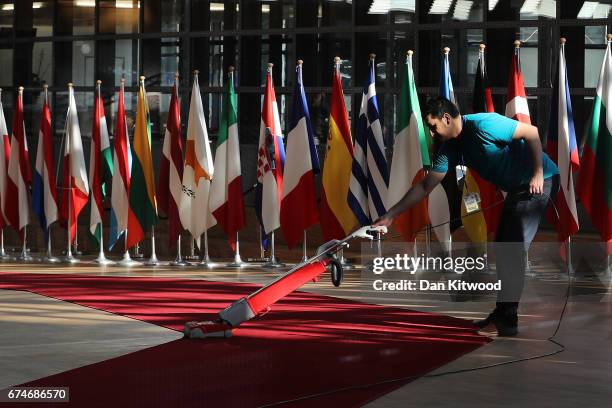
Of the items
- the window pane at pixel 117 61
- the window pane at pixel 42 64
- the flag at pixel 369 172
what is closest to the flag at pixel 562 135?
the flag at pixel 369 172

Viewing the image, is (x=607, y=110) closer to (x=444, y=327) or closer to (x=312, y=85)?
(x=444, y=327)

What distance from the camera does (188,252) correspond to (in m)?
15.7

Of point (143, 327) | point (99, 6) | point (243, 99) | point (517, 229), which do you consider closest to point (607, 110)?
point (517, 229)

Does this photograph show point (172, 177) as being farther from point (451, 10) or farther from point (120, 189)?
point (451, 10)

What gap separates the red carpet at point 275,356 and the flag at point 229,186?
305cm

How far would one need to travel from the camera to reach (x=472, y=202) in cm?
708

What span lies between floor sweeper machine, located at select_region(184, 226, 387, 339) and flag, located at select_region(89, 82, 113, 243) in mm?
6571

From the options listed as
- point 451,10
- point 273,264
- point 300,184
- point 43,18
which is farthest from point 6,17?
point 300,184

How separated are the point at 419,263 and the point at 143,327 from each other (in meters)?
2.32

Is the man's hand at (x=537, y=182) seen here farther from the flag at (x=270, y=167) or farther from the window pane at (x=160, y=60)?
the window pane at (x=160, y=60)

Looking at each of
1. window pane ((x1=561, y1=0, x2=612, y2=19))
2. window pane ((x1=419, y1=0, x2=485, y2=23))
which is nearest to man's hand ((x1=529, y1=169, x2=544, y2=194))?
window pane ((x1=561, y1=0, x2=612, y2=19))

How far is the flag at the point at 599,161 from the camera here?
11.6 meters

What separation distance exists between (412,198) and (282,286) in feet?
3.16

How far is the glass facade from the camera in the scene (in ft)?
57.0
